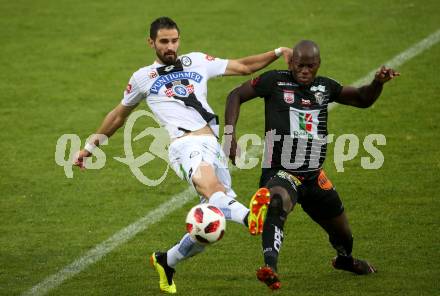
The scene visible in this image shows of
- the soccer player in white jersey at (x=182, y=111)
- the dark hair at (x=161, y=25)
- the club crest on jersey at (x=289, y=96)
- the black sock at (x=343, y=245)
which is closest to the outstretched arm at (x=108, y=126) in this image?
the soccer player in white jersey at (x=182, y=111)

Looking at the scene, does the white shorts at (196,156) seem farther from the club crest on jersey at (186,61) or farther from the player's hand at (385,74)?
the player's hand at (385,74)

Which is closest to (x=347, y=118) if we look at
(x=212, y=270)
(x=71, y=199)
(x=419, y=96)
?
(x=419, y=96)

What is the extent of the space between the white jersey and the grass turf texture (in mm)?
1515

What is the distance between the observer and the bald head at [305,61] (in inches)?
365

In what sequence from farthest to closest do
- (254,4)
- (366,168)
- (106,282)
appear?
(254,4) < (366,168) < (106,282)

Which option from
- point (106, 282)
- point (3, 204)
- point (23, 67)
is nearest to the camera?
point (106, 282)

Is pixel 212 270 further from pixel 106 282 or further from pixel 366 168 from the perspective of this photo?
pixel 366 168

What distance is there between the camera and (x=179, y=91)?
9.75 meters

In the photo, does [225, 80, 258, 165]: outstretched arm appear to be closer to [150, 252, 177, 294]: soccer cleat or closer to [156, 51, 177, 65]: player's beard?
[156, 51, 177, 65]: player's beard

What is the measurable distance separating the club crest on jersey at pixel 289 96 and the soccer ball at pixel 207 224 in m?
1.35

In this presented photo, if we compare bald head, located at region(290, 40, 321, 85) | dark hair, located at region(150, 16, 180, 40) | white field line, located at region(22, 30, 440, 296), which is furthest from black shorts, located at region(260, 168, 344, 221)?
white field line, located at region(22, 30, 440, 296)

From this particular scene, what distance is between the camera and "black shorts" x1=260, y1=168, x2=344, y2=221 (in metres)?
9.29

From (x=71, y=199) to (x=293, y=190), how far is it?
4.12 metres

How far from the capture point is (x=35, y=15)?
64.0 feet
